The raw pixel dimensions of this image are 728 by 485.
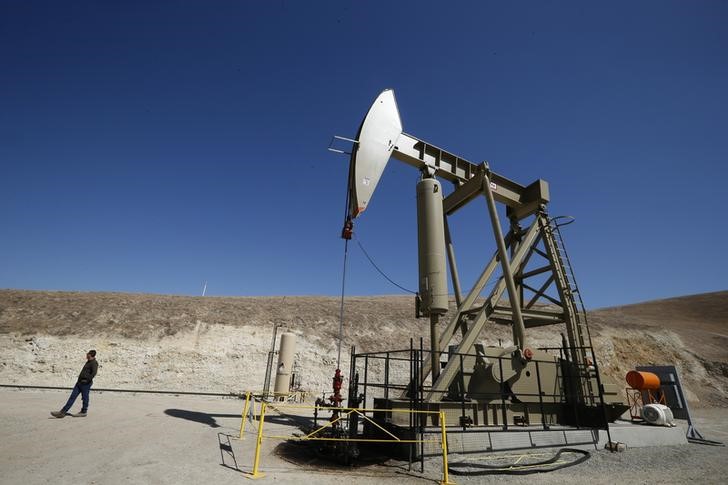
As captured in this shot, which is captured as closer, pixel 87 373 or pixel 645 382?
pixel 87 373

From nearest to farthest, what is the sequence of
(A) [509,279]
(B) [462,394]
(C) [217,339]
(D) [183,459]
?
(D) [183,459]
(B) [462,394]
(A) [509,279]
(C) [217,339]

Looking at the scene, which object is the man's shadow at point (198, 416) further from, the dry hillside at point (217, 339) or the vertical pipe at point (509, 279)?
the dry hillside at point (217, 339)

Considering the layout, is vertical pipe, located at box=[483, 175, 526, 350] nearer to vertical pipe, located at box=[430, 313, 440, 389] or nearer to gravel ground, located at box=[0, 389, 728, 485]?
vertical pipe, located at box=[430, 313, 440, 389]

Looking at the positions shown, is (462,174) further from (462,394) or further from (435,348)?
(462,394)

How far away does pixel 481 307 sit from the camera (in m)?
9.45

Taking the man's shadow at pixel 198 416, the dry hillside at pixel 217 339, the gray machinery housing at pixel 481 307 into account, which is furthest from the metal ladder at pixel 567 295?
the dry hillside at pixel 217 339

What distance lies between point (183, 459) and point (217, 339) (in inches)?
727

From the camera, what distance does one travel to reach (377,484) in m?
5.24

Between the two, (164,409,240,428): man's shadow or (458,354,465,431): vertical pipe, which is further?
(164,409,240,428): man's shadow

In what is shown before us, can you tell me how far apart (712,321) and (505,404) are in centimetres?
4916

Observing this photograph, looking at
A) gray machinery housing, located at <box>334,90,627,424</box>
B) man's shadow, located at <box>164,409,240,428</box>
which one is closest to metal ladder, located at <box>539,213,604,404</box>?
gray machinery housing, located at <box>334,90,627,424</box>

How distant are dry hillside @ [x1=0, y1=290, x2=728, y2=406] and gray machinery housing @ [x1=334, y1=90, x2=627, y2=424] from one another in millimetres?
14940

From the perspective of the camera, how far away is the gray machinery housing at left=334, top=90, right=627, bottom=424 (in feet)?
27.0

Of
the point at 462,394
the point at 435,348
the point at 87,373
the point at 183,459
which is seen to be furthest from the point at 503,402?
the point at 87,373
